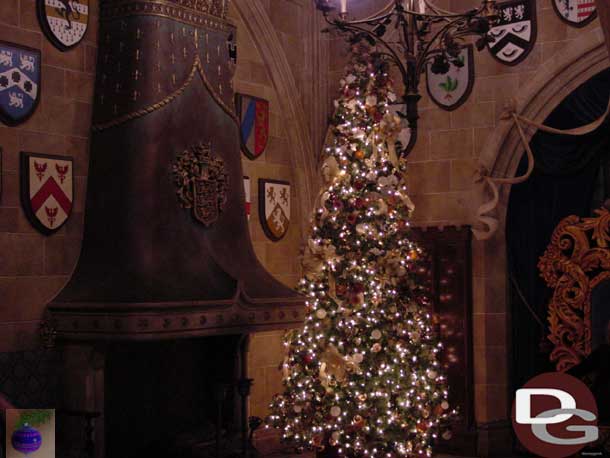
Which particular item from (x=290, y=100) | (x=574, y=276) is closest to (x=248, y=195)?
(x=290, y=100)

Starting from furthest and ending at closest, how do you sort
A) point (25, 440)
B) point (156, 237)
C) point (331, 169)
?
1. point (331, 169)
2. point (156, 237)
3. point (25, 440)

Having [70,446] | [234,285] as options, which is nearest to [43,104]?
[234,285]

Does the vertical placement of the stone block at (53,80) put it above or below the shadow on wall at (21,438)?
above

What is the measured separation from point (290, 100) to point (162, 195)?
8.27ft

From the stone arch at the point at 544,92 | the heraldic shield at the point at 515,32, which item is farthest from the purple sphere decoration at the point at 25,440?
the heraldic shield at the point at 515,32

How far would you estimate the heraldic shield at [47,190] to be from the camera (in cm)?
581

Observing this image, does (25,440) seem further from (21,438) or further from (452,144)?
(452,144)

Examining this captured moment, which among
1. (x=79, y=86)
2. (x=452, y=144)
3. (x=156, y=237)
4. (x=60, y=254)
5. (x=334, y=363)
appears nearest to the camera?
(x=156, y=237)

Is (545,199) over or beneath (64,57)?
beneath

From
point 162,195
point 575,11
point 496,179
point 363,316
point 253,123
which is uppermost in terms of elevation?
point 575,11

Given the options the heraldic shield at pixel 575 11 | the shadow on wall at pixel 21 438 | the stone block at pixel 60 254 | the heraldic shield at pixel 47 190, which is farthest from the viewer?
the heraldic shield at pixel 575 11

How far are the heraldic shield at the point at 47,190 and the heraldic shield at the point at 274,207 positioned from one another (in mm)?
2071

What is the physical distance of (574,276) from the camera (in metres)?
7.59

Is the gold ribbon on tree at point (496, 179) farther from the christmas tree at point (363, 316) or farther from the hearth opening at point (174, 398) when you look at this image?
the hearth opening at point (174, 398)
